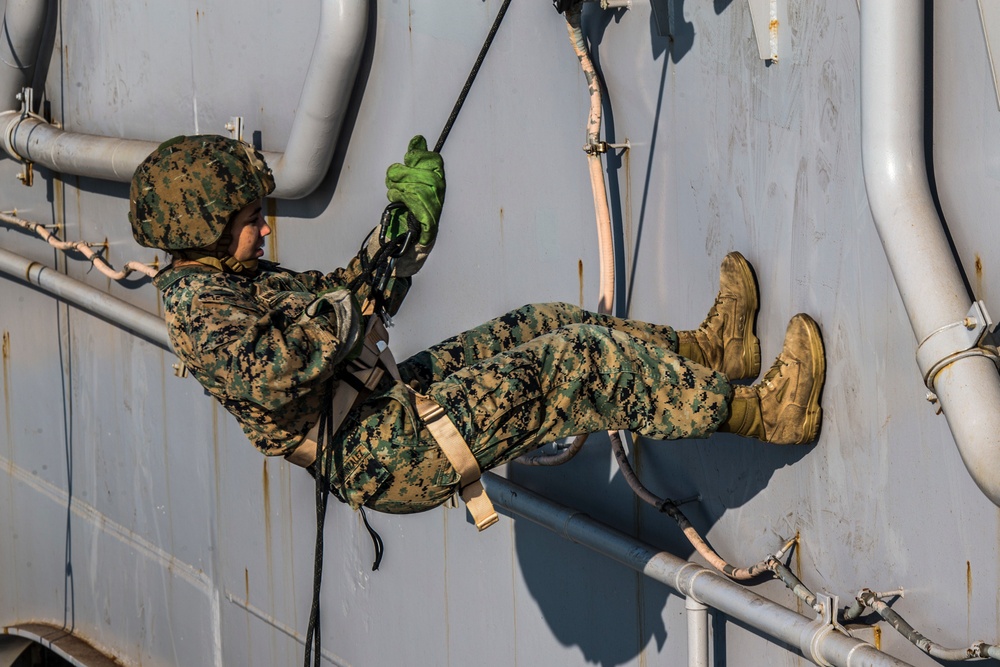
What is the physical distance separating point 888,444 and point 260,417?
1265 millimetres

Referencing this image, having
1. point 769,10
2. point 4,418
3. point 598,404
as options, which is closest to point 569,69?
point 769,10

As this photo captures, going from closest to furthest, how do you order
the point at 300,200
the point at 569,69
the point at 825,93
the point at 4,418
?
the point at 825,93, the point at 569,69, the point at 300,200, the point at 4,418

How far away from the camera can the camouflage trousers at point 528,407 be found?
8.70ft

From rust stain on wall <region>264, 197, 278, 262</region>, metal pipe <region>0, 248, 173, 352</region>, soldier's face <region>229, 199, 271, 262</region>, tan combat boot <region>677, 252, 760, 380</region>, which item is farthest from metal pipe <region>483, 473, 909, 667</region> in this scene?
metal pipe <region>0, 248, 173, 352</region>

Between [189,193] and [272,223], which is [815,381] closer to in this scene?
[189,193]

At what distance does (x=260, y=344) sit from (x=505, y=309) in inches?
52.9

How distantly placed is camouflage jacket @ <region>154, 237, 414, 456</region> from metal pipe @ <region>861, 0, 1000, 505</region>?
102 cm

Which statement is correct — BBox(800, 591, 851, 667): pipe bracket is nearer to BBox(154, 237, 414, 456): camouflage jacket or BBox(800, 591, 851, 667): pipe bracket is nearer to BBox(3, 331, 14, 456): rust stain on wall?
BBox(154, 237, 414, 456): camouflage jacket

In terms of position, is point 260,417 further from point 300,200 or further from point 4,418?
point 4,418

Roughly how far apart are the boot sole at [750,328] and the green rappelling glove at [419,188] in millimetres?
678

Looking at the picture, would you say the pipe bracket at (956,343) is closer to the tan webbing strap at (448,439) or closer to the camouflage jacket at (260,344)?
the tan webbing strap at (448,439)

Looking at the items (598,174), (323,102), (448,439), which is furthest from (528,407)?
(323,102)

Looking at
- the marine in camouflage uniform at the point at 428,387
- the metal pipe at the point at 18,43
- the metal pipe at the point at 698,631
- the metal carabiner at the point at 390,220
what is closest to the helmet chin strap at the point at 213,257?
the marine in camouflage uniform at the point at 428,387

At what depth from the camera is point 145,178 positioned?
2654mm
